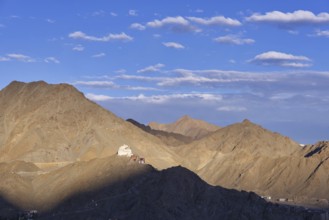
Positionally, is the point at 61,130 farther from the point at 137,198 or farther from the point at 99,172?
the point at 137,198

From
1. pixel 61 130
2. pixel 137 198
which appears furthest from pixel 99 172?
pixel 61 130

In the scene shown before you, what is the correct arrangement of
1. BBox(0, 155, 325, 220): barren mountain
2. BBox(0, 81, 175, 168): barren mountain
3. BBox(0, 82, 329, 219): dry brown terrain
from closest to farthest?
BBox(0, 155, 325, 220): barren mountain, BBox(0, 82, 329, 219): dry brown terrain, BBox(0, 81, 175, 168): barren mountain

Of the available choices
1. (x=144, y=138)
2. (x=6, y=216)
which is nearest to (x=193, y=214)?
(x=6, y=216)

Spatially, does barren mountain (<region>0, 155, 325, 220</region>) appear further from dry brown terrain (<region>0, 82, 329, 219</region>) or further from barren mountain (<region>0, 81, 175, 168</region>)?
barren mountain (<region>0, 81, 175, 168</region>)

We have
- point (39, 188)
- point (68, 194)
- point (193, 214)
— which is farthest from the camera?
point (39, 188)

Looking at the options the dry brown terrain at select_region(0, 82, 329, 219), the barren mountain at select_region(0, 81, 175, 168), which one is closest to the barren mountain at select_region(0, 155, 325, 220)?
the dry brown terrain at select_region(0, 82, 329, 219)

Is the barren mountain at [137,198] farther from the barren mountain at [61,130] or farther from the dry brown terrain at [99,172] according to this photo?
the barren mountain at [61,130]

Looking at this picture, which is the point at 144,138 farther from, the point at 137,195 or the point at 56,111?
the point at 137,195

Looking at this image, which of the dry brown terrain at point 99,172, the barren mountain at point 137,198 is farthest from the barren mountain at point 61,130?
the barren mountain at point 137,198
